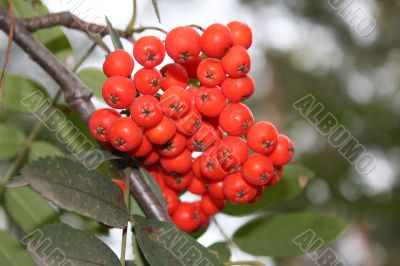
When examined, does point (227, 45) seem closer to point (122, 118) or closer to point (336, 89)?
point (122, 118)

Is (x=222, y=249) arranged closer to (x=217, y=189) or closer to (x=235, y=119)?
(x=217, y=189)

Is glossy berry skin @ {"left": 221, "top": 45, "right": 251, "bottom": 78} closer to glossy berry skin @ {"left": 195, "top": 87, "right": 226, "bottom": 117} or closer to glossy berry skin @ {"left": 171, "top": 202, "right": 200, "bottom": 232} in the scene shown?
glossy berry skin @ {"left": 195, "top": 87, "right": 226, "bottom": 117}

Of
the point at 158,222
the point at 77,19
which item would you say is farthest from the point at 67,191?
the point at 77,19

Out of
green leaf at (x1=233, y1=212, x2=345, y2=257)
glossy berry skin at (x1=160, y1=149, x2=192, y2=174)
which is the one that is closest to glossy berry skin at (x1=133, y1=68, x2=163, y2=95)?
glossy berry skin at (x1=160, y1=149, x2=192, y2=174)

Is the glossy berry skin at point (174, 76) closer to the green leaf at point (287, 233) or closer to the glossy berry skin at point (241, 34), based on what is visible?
the glossy berry skin at point (241, 34)

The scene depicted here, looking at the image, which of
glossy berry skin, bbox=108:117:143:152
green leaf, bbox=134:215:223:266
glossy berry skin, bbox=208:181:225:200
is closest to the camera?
green leaf, bbox=134:215:223:266

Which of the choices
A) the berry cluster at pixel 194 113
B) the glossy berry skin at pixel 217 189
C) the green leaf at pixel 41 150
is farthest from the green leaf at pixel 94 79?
the glossy berry skin at pixel 217 189
